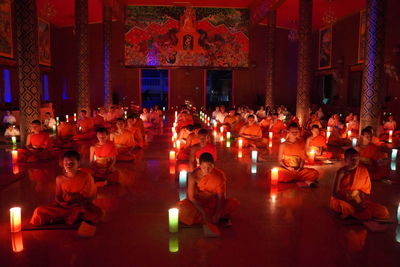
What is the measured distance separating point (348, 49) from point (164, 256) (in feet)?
56.6

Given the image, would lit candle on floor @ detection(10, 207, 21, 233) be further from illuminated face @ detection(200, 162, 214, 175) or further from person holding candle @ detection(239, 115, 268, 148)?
person holding candle @ detection(239, 115, 268, 148)

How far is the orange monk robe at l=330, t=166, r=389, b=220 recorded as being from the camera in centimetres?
473

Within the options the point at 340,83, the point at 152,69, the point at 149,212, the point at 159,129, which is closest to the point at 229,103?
the point at 152,69

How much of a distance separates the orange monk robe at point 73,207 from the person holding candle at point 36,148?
4258mm

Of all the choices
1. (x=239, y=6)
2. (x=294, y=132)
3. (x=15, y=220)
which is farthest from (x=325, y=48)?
(x=15, y=220)

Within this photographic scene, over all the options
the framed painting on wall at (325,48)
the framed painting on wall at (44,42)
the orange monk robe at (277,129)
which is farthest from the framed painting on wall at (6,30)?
the framed painting on wall at (325,48)

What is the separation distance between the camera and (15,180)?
22.0 feet

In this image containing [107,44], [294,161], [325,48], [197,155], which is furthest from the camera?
[325,48]

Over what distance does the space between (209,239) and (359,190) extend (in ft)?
6.54

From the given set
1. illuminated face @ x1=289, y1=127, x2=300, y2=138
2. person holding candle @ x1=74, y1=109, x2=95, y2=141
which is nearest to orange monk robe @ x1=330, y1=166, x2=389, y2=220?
illuminated face @ x1=289, y1=127, x2=300, y2=138

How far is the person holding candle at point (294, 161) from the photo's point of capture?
6.66 m

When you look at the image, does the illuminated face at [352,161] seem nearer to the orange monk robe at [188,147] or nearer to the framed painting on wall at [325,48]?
the orange monk robe at [188,147]

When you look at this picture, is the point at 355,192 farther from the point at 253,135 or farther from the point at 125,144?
the point at 253,135

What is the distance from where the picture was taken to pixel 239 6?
23.1 meters
